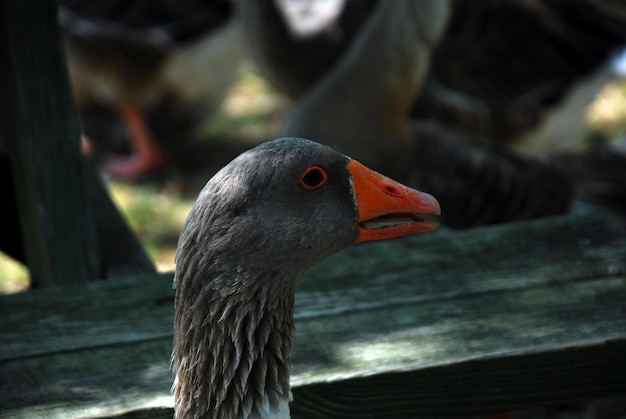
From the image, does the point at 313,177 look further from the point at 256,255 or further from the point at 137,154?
the point at 137,154

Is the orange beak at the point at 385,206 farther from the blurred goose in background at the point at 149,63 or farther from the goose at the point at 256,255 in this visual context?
the blurred goose in background at the point at 149,63

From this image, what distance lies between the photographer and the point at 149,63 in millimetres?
6789

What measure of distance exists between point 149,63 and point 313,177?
5.10 metres

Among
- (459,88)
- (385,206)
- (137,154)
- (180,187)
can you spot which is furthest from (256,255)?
(137,154)

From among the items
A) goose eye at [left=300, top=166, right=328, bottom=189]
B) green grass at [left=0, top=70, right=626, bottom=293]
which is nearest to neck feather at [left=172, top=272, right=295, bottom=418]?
goose eye at [left=300, top=166, right=328, bottom=189]

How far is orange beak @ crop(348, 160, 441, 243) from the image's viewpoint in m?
2.00

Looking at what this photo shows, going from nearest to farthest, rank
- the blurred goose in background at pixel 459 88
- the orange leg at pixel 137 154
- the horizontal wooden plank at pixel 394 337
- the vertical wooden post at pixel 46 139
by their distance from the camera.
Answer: the horizontal wooden plank at pixel 394 337
the vertical wooden post at pixel 46 139
the blurred goose in background at pixel 459 88
the orange leg at pixel 137 154

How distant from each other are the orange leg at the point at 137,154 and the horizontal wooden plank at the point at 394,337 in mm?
4298

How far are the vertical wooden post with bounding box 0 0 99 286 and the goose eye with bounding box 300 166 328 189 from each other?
1.11m

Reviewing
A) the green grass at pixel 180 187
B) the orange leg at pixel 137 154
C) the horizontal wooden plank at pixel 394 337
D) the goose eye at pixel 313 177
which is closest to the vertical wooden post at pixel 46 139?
the horizontal wooden plank at pixel 394 337

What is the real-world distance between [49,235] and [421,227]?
1.30 m

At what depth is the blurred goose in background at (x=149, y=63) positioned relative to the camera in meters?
6.52

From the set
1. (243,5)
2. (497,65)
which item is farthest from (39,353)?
(497,65)

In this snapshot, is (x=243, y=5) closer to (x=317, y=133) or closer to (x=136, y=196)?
(x=136, y=196)
